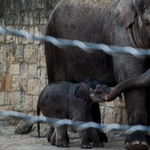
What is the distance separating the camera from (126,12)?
413cm

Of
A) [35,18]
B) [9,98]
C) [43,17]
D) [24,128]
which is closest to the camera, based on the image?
[24,128]

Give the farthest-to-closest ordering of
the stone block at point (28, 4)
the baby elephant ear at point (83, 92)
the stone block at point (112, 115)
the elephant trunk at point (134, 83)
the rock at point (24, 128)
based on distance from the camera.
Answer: the stone block at point (28, 4)
the rock at point (24, 128)
the stone block at point (112, 115)
the baby elephant ear at point (83, 92)
the elephant trunk at point (134, 83)

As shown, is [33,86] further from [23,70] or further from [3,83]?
[3,83]

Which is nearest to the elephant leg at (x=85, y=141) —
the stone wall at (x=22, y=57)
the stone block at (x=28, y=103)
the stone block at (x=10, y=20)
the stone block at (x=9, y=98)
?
the stone wall at (x=22, y=57)

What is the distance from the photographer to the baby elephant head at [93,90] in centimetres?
434

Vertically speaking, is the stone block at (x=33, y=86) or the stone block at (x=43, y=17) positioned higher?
the stone block at (x=43, y=17)

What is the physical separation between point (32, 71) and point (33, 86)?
0.29 m

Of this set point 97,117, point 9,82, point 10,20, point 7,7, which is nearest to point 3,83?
point 9,82

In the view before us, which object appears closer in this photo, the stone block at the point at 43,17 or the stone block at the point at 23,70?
the stone block at the point at 43,17

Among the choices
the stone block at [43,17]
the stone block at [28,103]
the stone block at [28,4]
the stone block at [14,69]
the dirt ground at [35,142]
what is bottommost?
the dirt ground at [35,142]

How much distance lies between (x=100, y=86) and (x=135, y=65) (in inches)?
20.5

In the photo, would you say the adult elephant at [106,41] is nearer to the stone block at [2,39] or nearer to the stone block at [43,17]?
the stone block at [43,17]

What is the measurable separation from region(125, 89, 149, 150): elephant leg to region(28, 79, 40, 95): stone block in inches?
145

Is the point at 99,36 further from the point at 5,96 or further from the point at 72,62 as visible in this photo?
the point at 5,96
